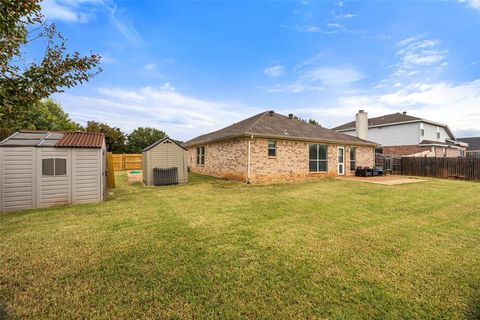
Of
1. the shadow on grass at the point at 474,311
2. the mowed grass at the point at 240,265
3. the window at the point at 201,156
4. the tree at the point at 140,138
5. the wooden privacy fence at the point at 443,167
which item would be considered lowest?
the shadow on grass at the point at 474,311

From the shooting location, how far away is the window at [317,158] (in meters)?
15.7

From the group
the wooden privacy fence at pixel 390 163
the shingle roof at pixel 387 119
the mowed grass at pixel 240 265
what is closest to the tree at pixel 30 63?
the mowed grass at pixel 240 265

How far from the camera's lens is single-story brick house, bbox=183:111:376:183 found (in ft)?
44.2

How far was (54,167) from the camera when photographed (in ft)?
24.8

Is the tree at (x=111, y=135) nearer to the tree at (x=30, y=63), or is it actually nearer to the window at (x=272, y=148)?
the window at (x=272, y=148)

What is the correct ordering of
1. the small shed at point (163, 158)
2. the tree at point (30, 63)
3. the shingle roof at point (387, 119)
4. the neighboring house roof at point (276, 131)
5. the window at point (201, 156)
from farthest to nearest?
the shingle roof at point (387, 119)
the window at point (201, 156)
the neighboring house roof at point (276, 131)
the small shed at point (163, 158)
the tree at point (30, 63)

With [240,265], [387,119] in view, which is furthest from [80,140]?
[387,119]

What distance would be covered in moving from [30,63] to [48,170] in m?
6.60

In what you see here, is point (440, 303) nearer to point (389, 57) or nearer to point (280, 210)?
point (280, 210)

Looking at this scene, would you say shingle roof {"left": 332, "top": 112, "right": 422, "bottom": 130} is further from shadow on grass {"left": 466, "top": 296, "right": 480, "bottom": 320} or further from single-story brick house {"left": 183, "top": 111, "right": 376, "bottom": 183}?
shadow on grass {"left": 466, "top": 296, "right": 480, "bottom": 320}

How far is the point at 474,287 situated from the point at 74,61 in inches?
227

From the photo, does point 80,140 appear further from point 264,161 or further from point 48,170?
point 264,161

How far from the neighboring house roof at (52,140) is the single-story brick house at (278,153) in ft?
24.4

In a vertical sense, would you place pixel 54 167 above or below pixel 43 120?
below
